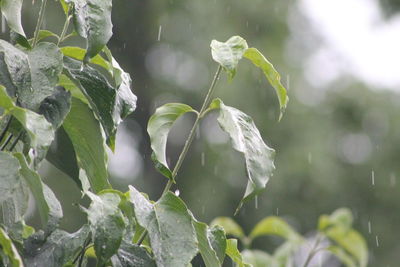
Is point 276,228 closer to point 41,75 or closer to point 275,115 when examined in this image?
point 41,75

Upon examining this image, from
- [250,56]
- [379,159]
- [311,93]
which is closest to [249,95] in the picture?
[311,93]

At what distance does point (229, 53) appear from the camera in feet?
Answer: 3.40

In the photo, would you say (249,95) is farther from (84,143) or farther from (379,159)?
(84,143)

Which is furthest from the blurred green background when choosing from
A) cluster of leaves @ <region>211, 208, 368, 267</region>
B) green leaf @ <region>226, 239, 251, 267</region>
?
green leaf @ <region>226, 239, 251, 267</region>

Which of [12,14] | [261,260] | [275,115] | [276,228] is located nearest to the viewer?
[12,14]

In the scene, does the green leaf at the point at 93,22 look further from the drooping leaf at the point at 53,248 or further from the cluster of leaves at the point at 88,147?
the drooping leaf at the point at 53,248

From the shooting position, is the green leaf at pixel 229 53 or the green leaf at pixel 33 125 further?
the green leaf at pixel 229 53

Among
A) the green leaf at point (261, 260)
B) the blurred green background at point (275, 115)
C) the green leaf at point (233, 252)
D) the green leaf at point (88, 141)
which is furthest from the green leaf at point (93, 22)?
the blurred green background at point (275, 115)

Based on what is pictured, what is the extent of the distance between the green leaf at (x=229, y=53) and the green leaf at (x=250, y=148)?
5 cm

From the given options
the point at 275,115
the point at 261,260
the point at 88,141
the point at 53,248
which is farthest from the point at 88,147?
the point at 275,115

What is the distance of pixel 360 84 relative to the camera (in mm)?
11086

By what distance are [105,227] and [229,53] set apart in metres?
0.28

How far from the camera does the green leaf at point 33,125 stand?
2.74 feet

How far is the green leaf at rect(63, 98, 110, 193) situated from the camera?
3.40 ft
